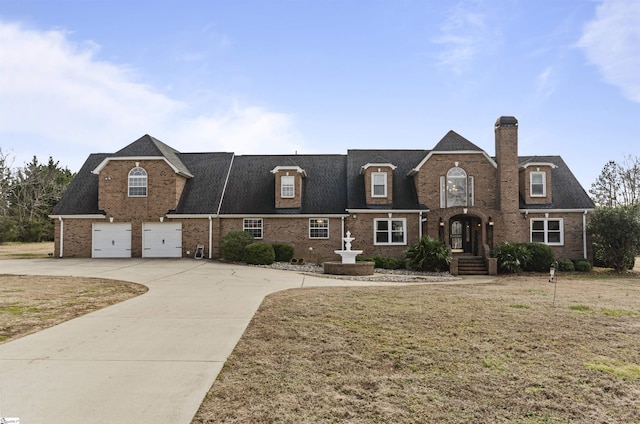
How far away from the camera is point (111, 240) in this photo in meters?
23.6

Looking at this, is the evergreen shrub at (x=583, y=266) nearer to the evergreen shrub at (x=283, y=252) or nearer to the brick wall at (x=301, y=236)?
the brick wall at (x=301, y=236)

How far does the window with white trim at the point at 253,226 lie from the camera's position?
23.7 metres

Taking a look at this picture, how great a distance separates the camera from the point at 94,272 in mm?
16234

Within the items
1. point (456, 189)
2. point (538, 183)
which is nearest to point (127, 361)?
point (456, 189)

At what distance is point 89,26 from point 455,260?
1860 centimetres

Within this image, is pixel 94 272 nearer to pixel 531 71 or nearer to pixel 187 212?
pixel 187 212

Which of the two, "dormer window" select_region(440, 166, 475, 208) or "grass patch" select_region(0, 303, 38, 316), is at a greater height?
"dormer window" select_region(440, 166, 475, 208)

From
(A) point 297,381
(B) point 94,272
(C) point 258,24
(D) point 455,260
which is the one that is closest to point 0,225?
(B) point 94,272

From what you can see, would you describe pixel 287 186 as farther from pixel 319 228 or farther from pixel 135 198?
pixel 135 198

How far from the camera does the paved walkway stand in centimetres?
392

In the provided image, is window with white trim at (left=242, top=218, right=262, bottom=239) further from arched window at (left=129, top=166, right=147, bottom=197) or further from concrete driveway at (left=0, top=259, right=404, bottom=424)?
concrete driveway at (left=0, top=259, right=404, bottom=424)

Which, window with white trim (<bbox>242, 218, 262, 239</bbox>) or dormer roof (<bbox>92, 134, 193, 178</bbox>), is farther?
window with white trim (<bbox>242, 218, 262, 239</bbox>)

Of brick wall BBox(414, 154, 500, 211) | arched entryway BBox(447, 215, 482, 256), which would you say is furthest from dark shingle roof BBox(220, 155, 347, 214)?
arched entryway BBox(447, 215, 482, 256)

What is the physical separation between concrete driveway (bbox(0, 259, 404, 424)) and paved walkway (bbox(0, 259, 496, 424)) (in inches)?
0.4
